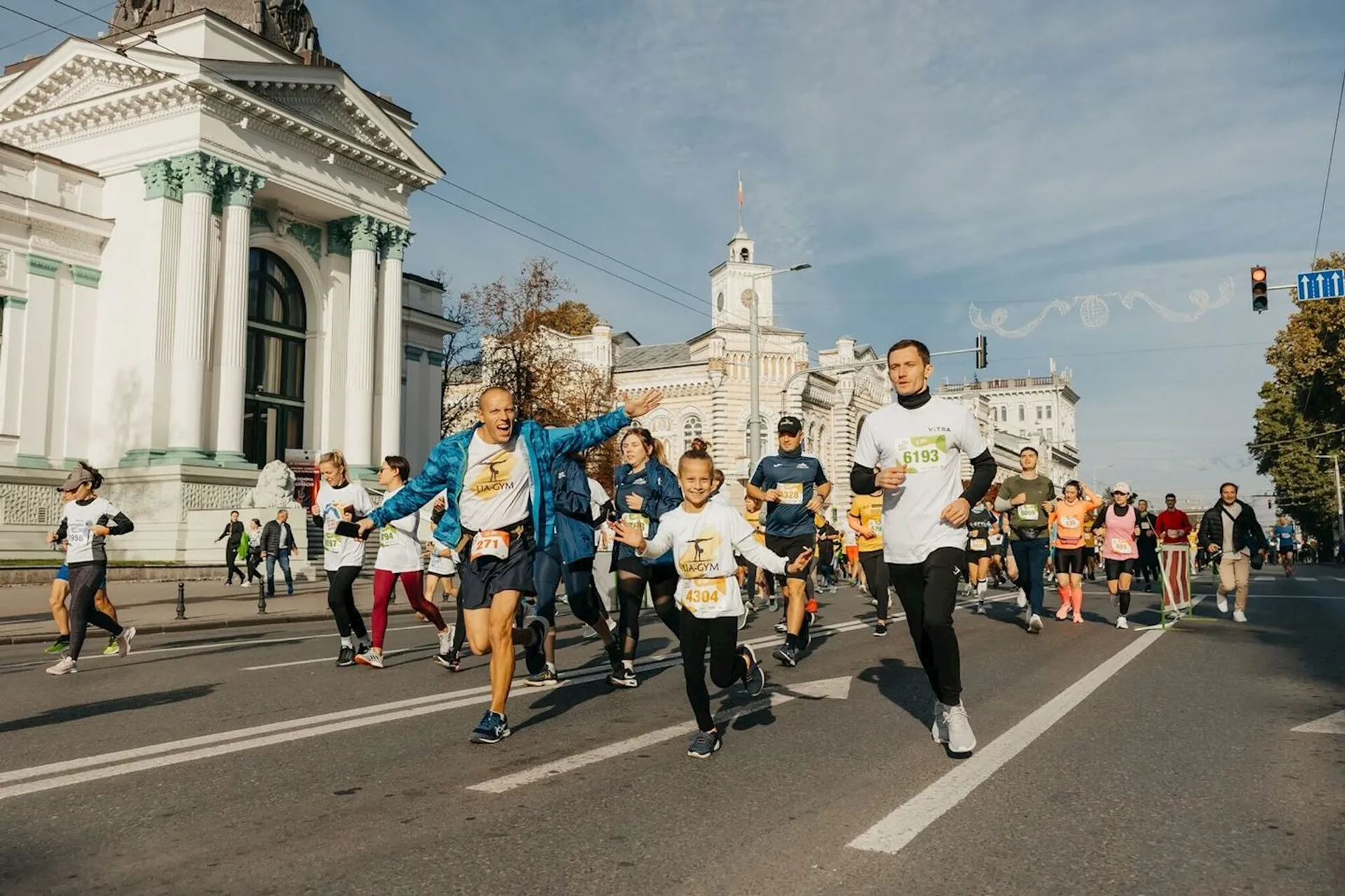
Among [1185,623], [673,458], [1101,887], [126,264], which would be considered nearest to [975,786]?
[1101,887]

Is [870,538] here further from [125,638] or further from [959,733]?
[125,638]

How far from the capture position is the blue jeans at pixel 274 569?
2003 cm

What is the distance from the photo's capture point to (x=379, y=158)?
3406 cm

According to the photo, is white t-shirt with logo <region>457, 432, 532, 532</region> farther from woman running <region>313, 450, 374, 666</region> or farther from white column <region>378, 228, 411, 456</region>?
white column <region>378, 228, 411, 456</region>

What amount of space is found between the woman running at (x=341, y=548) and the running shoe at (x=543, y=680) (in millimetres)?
2123

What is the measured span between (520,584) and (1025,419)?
136556 mm

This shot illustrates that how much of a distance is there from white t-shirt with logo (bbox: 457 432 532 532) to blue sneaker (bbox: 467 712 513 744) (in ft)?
3.35

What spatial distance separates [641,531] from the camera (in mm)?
7219

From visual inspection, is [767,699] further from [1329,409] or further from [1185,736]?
[1329,409]

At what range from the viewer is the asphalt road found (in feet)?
11.1

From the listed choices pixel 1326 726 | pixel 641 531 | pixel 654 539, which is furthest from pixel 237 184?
pixel 1326 726

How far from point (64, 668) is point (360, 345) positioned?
2666 centimetres

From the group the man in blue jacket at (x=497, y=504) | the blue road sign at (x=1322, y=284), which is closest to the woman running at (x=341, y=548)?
the man in blue jacket at (x=497, y=504)

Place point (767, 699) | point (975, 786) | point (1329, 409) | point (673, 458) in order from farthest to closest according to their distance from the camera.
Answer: point (673, 458) < point (1329, 409) < point (767, 699) < point (975, 786)
